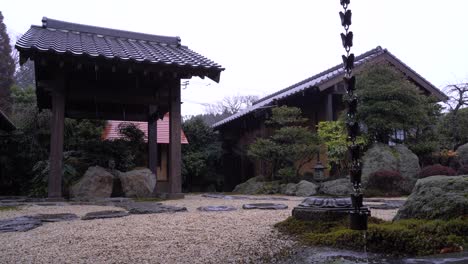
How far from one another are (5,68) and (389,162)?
2417 centimetres

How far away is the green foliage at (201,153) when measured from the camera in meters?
18.0

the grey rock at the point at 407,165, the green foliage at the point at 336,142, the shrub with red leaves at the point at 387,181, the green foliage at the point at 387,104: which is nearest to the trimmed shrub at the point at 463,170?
the grey rock at the point at 407,165

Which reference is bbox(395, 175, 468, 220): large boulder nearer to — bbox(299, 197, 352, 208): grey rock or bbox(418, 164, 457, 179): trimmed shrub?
bbox(299, 197, 352, 208): grey rock

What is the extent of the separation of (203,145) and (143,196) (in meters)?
10.1

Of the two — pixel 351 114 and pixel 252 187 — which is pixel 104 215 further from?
pixel 252 187

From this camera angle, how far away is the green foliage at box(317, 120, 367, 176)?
1320cm

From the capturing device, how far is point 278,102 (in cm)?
1633

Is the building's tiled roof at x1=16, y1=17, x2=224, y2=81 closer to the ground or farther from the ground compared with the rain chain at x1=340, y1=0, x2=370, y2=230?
farther from the ground

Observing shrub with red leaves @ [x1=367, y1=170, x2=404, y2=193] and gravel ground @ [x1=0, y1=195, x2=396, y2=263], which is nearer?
gravel ground @ [x1=0, y1=195, x2=396, y2=263]

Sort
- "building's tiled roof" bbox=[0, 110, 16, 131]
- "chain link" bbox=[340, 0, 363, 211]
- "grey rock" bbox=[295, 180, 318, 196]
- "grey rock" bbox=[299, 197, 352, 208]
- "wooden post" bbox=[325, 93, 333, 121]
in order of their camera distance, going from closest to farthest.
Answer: "chain link" bbox=[340, 0, 363, 211]
"grey rock" bbox=[299, 197, 352, 208]
"grey rock" bbox=[295, 180, 318, 196]
"building's tiled roof" bbox=[0, 110, 16, 131]
"wooden post" bbox=[325, 93, 333, 121]

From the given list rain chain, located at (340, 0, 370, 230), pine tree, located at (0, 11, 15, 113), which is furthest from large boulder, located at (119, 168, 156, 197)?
pine tree, located at (0, 11, 15, 113)

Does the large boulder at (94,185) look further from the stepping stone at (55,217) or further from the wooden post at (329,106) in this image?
the wooden post at (329,106)

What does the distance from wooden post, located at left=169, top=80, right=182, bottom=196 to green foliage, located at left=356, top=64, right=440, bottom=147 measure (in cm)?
679

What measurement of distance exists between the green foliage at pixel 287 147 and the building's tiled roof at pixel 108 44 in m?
4.83
